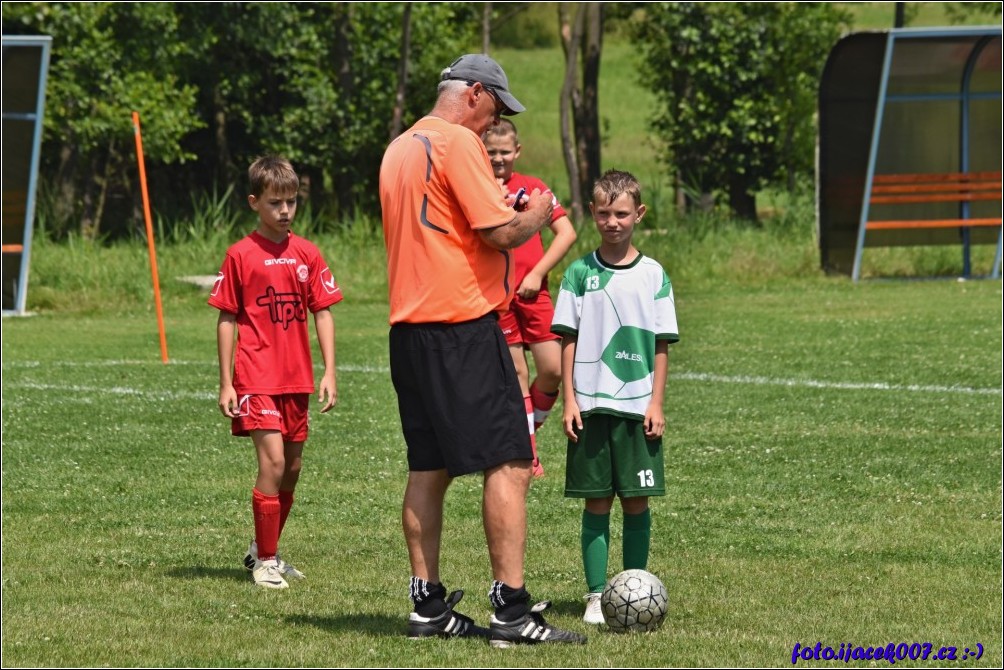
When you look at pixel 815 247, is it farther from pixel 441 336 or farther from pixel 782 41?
pixel 441 336

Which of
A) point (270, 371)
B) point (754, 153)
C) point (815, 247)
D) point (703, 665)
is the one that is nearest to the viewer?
point (703, 665)

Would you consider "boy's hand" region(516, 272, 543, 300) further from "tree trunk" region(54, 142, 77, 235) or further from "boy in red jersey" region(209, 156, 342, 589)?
"tree trunk" region(54, 142, 77, 235)

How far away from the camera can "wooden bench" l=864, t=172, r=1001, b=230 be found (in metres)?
22.5

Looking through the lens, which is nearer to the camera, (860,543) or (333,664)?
(333,664)

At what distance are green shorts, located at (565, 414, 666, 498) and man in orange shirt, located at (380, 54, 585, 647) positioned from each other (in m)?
0.49

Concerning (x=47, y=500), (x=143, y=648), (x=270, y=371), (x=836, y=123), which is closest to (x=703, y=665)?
(x=143, y=648)

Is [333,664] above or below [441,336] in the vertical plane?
below

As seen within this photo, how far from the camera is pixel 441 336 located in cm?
530

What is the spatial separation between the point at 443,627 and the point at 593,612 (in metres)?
0.67

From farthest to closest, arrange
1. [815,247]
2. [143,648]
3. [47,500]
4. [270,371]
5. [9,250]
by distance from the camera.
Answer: [815,247] < [9,250] < [47,500] < [270,371] < [143,648]

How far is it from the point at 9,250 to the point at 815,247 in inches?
465

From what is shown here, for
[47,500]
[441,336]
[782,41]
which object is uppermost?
[782,41]

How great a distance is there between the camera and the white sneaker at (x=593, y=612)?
5.80 meters

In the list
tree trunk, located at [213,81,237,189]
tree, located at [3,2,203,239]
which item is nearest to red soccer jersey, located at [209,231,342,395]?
tree, located at [3,2,203,239]
